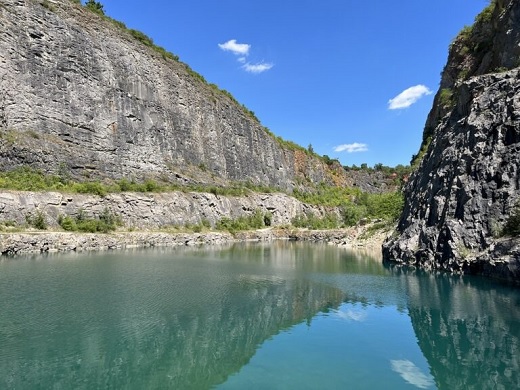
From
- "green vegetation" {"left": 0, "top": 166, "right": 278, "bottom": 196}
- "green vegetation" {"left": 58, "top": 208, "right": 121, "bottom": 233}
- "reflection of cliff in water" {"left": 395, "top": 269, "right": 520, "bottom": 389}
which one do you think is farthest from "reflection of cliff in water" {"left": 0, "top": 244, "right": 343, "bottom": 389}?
"green vegetation" {"left": 0, "top": 166, "right": 278, "bottom": 196}

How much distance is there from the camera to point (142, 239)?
60.1m

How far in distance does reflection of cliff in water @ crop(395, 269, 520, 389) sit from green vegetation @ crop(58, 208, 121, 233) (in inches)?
1629

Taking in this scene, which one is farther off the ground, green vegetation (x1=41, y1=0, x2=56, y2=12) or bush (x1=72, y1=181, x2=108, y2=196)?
green vegetation (x1=41, y1=0, x2=56, y2=12)

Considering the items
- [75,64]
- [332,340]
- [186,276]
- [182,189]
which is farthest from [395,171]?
[332,340]

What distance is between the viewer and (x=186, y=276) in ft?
105

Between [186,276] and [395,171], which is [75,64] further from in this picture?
[395,171]

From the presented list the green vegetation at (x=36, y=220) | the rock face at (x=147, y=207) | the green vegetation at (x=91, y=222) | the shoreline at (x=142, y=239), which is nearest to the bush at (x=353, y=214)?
the shoreline at (x=142, y=239)

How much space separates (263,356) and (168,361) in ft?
11.4

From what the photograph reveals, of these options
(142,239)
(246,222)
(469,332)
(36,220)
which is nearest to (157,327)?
(469,332)

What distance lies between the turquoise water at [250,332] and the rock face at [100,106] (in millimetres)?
35175

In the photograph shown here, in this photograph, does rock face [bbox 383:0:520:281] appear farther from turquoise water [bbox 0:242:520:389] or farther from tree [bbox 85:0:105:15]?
tree [bbox 85:0:105:15]

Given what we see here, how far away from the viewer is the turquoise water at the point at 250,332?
43.2 ft

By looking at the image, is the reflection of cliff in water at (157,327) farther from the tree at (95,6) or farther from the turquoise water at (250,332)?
the tree at (95,6)

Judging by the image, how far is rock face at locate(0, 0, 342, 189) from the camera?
58.2m
